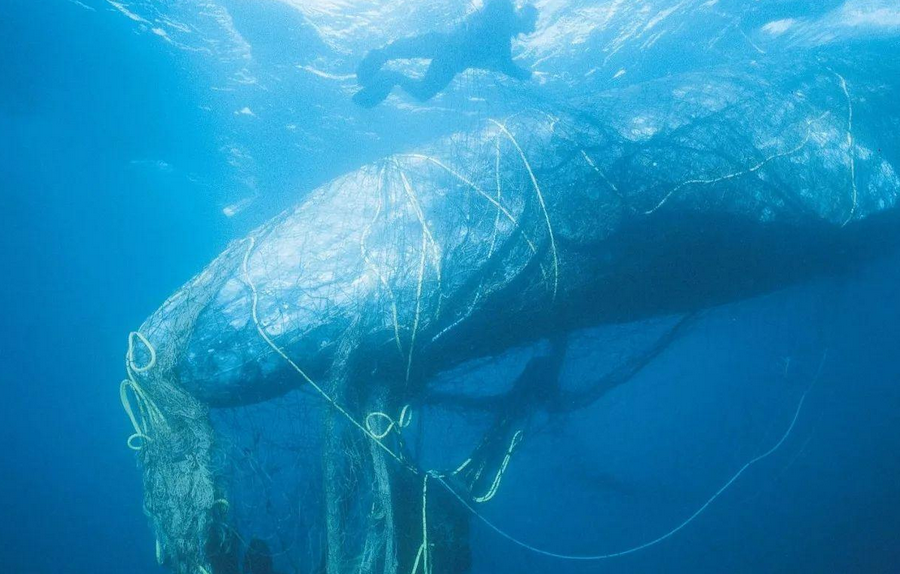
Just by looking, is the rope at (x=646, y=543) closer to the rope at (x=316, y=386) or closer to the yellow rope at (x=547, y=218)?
the rope at (x=316, y=386)

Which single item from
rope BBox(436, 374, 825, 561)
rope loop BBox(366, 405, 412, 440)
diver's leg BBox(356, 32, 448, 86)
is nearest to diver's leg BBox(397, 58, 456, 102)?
diver's leg BBox(356, 32, 448, 86)

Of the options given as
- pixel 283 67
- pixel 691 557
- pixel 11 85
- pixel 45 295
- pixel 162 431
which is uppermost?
pixel 45 295

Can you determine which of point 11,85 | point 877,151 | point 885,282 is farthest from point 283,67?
point 885,282

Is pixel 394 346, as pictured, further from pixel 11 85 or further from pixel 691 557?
pixel 691 557

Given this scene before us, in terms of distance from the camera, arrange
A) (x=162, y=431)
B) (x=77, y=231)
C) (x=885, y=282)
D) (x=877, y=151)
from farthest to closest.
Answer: (x=77, y=231) → (x=885, y=282) → (x=877, y=151) → (x=162, y=431)

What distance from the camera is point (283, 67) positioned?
1434 centimetres

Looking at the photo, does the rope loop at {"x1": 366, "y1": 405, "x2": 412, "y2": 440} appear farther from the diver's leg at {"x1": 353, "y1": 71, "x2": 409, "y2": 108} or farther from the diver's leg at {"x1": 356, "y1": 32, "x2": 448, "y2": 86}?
the diver's leg at {"x1": 356, "y1": 32, "x2": 448, "y2": 86}

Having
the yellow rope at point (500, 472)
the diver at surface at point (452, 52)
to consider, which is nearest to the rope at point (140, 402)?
the yellow rope at point (500, 472)

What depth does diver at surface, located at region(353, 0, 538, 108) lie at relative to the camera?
5.80 metres

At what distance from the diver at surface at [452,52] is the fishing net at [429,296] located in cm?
191

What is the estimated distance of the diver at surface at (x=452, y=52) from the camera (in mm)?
5805

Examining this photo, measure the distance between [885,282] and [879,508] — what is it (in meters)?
18.5

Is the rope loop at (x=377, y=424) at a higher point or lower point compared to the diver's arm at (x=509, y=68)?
lower

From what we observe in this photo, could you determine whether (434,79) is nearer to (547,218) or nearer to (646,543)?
(547,218)
